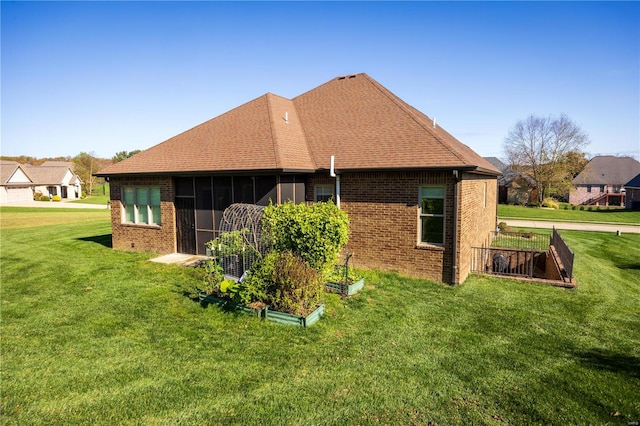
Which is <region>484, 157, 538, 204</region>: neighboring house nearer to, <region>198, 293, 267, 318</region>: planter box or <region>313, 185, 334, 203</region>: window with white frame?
<region>313, 185, 334, 203</region>: window with white frame

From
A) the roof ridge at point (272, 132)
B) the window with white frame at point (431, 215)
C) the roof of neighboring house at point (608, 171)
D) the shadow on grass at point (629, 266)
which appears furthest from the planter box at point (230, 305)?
the roof of neighboring house at point (608, 171)

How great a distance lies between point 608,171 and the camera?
59.5 m

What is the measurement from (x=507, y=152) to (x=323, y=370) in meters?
59.9

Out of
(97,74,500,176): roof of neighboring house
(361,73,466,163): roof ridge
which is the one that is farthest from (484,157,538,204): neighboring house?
(97,74,500,176): roof of neighboring house

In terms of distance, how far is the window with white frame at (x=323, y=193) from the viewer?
1310 centimetres

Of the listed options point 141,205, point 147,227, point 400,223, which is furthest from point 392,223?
point 141,205

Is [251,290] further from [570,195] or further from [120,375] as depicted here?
[570,195]

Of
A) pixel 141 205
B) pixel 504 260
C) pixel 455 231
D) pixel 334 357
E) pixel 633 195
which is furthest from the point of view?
pixel 633 195

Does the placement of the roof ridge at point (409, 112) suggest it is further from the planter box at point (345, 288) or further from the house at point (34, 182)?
the house at point (34, 182)

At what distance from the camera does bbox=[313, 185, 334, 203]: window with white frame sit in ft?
43.0

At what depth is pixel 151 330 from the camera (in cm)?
769

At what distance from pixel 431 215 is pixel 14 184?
69625 mm

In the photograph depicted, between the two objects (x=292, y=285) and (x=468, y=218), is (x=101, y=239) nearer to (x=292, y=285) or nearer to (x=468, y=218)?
(x=292, y=285)

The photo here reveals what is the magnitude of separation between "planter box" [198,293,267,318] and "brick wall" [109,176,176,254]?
20.8 feet
